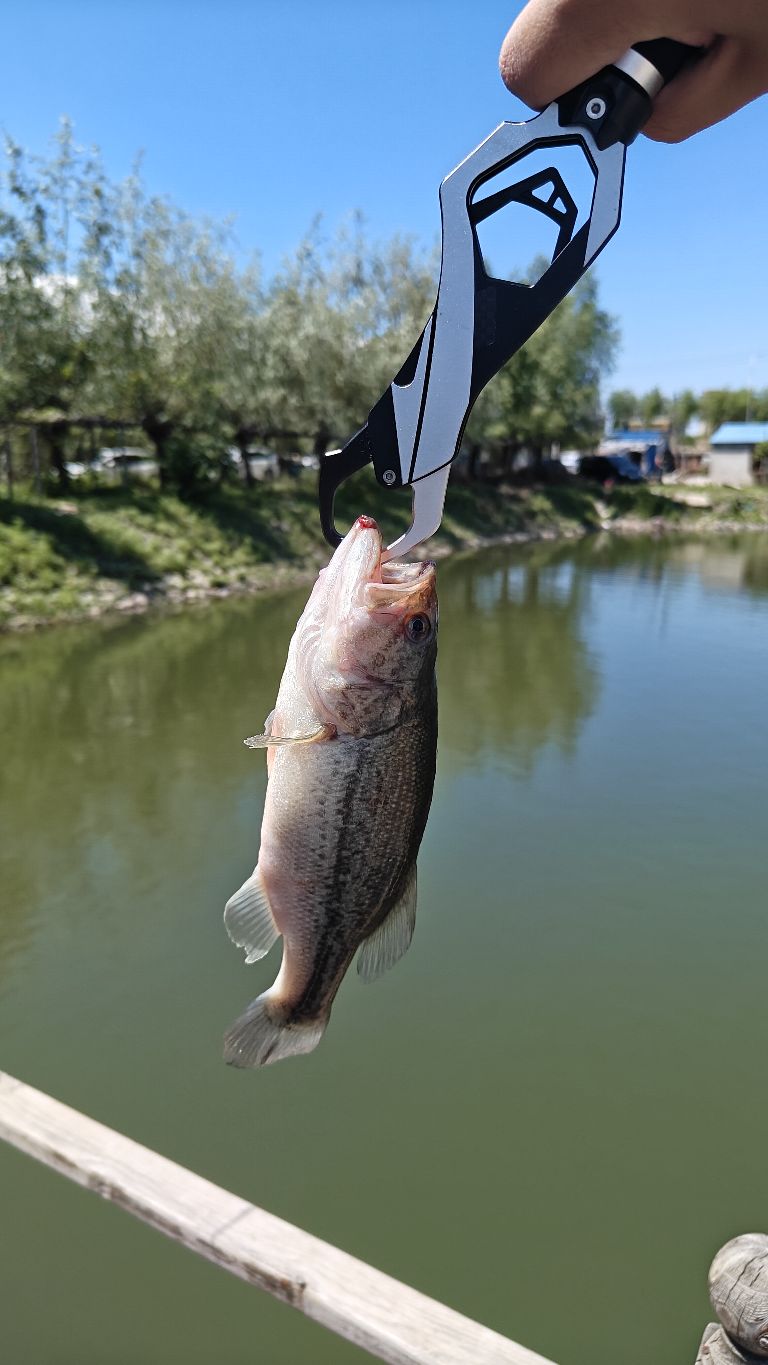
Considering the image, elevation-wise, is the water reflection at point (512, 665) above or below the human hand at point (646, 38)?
below

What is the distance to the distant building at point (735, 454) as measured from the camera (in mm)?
53562

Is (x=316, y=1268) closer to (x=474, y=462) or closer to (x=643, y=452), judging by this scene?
(x=474, y=462)

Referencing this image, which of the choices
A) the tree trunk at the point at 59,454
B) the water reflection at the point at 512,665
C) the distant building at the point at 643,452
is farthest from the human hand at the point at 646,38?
the distant building at the point at 643,452

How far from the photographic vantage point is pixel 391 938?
1999mm

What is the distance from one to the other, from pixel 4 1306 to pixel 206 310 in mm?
23675

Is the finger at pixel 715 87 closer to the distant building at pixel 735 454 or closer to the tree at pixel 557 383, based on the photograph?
the tree at pixel 557 383

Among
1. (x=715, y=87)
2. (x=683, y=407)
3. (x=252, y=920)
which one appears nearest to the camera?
(x=715, y=87)

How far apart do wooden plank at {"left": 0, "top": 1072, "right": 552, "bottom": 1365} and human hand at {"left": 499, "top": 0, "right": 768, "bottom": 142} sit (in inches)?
112

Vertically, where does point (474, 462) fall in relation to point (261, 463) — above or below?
above

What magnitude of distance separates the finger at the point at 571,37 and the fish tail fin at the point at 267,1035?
5.52 feet

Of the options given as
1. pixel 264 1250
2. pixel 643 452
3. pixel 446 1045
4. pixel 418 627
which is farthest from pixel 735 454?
pixel 418 627

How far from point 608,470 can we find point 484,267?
50310 mm

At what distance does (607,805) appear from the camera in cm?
919

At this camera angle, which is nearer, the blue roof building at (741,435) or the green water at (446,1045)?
the green water at (446,1045)
